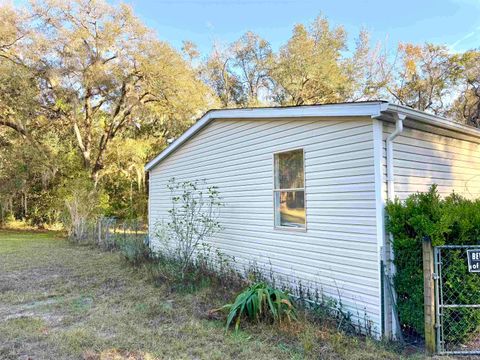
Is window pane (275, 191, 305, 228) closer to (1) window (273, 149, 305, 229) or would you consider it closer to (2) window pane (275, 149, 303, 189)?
(1) window (273, 149, 305, 229)

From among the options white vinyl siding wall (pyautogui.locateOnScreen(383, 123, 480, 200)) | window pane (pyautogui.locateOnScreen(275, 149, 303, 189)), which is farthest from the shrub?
white vinyl siding wall (pyautogui.locateOnScreen(383, 123, 480, 200))

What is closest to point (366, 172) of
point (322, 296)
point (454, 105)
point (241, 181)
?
point (322, 296)

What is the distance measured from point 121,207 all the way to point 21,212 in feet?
17.4

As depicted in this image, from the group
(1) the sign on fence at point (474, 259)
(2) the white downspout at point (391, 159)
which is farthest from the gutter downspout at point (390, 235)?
(1) the sign on fence at point (474, 259)

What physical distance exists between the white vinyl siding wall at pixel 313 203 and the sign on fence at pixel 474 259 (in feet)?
3.09

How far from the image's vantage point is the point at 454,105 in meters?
19.6

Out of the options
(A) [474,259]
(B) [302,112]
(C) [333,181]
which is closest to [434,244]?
(A) [474,259]

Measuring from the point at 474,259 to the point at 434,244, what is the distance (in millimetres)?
413

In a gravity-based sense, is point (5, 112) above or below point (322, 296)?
above

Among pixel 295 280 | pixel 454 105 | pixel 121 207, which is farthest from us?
pixel 121 207

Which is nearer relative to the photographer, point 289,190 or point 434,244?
point 434,244

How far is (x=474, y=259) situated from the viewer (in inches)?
145

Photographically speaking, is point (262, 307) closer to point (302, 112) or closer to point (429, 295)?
point (429, 295)

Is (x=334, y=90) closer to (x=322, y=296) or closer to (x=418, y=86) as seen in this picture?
(x=418, y=86)
